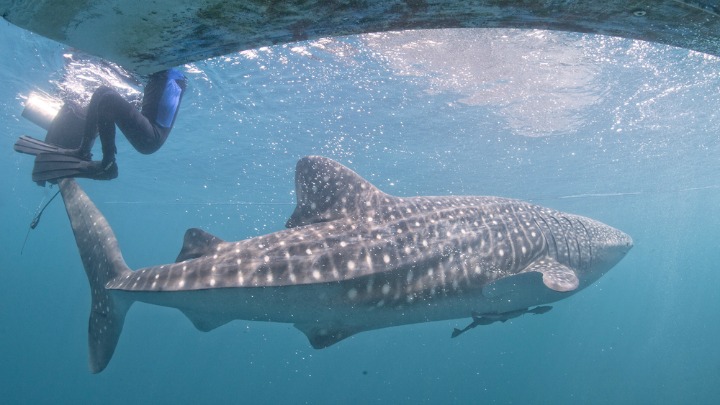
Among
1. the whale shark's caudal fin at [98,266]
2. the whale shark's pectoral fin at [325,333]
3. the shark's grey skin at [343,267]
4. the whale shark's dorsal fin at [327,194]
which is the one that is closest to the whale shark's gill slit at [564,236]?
the shark's grey skin at [343,267]

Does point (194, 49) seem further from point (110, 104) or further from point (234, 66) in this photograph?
point (234, 66)

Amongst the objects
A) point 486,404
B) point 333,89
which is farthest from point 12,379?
point 333,89

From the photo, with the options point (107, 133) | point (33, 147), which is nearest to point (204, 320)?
point (107, 133)

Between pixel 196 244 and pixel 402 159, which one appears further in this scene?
pixel 402 159

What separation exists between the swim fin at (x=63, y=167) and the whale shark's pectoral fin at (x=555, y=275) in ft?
20.2

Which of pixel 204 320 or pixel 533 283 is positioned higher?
pixel 533 283

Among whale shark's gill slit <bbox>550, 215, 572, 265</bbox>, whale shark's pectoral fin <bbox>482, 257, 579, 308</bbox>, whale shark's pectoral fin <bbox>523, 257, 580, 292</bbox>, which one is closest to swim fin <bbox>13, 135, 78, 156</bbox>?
whale shark's pectoral fin <bbox>482, 257, 579, 308</bbox>

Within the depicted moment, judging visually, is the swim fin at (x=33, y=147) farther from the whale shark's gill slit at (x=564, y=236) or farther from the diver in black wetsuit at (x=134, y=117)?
the whale shark's gill slit at (x=564, y=236)

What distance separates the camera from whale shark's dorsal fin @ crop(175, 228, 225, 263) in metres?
5.55

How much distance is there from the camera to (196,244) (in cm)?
562

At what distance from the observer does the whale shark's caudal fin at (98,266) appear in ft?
19.6

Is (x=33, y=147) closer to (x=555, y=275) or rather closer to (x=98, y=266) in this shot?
(x=98, y=266)

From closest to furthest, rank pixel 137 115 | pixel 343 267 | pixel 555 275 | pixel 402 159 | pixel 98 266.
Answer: pixel 343 267, pixel 137 115, pixel 555 275, pixel 98 266, pixel 402 159

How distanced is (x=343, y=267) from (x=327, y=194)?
1477 millimetres
